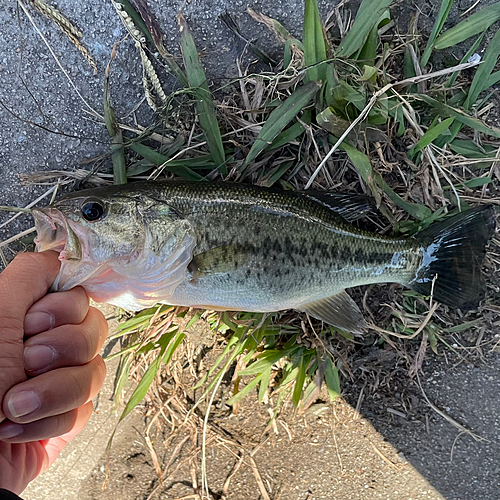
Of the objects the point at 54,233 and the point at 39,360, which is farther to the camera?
the point at 54,233

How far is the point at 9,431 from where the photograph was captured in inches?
49.4

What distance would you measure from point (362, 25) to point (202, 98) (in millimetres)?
818

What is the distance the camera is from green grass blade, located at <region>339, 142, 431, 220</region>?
179 cm

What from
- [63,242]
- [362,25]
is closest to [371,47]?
[362,25]

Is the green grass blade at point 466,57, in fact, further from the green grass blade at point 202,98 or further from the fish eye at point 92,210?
the fish eye at point 92,210

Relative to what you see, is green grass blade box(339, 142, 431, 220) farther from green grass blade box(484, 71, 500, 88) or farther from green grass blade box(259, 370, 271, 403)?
green grass blade box(259, 370, 271, 403)

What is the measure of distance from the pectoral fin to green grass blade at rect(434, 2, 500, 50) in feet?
4.29

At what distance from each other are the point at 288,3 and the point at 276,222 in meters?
1.21

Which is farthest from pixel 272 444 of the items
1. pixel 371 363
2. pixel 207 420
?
pixel 371 363

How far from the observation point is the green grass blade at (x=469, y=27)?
74.2 inches

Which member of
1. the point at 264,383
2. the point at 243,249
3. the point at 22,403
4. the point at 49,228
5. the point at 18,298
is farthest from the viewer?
the point at 264,383

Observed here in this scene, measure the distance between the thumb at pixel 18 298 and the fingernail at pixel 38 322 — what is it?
0.06ft

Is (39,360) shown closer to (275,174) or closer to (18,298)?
(18,298)

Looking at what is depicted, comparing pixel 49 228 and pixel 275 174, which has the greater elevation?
pixel 49 228
